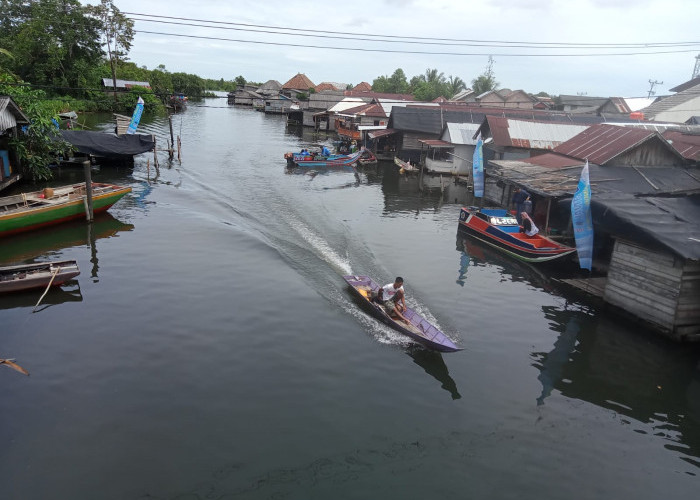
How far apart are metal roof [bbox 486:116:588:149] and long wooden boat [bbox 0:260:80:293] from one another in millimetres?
31400

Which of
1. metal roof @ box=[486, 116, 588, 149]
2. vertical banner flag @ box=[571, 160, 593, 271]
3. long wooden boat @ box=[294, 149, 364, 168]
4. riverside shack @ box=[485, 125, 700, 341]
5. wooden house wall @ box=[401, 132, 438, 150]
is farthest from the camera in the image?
wooden house wall @ box=[401, 132, 438, 150]

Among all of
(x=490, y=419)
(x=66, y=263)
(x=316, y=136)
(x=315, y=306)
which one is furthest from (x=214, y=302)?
(x=316, y=136)

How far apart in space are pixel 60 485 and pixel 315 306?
9884 mm

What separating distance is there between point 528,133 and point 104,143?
110 ft

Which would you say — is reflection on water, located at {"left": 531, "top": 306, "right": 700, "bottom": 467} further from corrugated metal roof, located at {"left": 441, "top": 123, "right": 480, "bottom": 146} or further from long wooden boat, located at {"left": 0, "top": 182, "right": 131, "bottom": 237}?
corrugated metal roof, located at {"left": 441, "top": 123, "right": 480, "bottom": 146}

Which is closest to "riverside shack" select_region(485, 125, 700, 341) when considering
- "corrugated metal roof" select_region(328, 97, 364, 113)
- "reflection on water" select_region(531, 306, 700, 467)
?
"reflection on water" select_region(531, 306, 700, 467)

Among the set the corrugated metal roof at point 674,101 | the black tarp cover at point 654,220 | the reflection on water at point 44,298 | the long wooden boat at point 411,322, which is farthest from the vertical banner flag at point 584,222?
the corrugated metal roof at point 674,101

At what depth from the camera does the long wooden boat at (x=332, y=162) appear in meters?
45.0

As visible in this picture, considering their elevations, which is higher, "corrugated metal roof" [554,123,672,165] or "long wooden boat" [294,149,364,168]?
"corrugated metal roof" [554,123,672,165]

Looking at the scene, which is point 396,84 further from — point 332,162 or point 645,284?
point 645,284

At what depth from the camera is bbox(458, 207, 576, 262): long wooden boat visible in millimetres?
22250

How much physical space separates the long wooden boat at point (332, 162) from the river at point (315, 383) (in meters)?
21.3

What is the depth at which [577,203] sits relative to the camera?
1978 cm

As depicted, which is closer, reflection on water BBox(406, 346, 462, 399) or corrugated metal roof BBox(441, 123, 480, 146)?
reflection on water BBox(406, 346, 462, 399)
